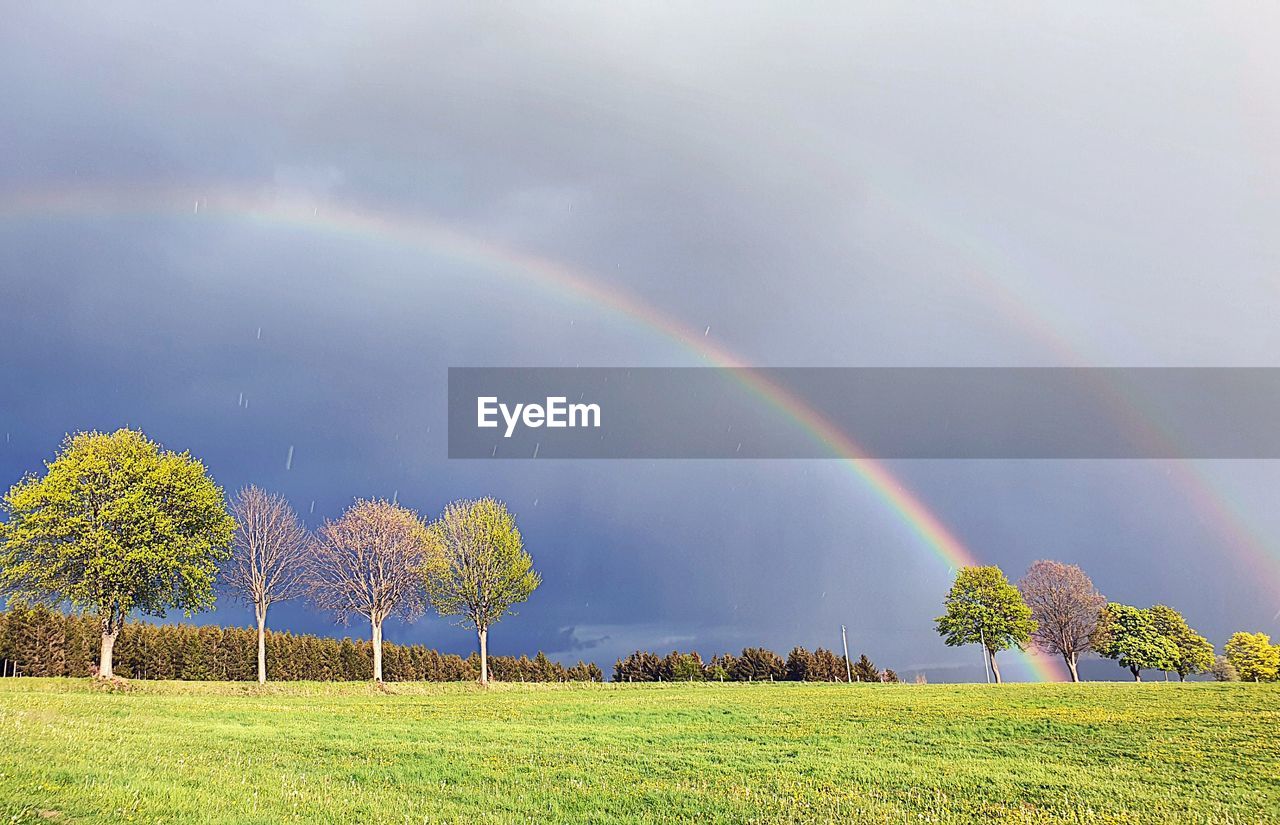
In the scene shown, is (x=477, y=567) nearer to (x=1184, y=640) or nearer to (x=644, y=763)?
(x=644, y=763)

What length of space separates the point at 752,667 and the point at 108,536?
118582 mm

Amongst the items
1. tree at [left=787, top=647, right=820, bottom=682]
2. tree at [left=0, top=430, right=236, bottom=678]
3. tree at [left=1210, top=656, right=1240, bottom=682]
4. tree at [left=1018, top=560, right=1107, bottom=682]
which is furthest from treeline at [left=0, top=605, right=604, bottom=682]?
tree at [left=1210, top=656, right=1240, bottom=682]

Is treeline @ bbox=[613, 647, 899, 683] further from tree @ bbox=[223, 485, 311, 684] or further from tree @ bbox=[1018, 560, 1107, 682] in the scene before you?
tree @ bbox=[223, 485, 311, 684]

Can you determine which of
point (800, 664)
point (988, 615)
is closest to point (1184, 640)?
point (988, 615)

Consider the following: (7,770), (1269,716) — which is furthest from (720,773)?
(1269,716)

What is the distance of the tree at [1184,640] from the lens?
Answer: 84.8 meters

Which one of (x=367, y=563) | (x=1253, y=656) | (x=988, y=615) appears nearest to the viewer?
(x=367, y=563)

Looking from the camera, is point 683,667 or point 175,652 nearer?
point 175,652

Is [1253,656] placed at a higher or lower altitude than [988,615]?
lower

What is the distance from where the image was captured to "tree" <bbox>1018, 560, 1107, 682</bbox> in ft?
274

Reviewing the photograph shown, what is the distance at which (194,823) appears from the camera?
1041 cm

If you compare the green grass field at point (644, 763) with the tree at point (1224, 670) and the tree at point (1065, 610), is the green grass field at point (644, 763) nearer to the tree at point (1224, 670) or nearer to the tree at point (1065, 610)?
the tree at point (1065, 610)

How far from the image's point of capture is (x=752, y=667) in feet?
468

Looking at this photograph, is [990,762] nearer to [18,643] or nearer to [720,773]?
[720,773]
